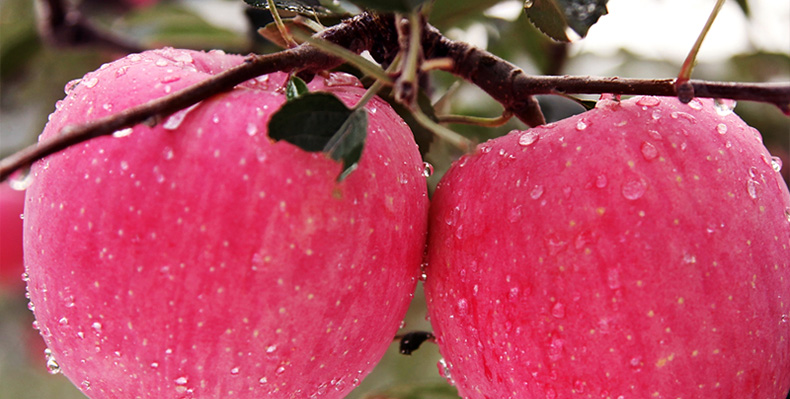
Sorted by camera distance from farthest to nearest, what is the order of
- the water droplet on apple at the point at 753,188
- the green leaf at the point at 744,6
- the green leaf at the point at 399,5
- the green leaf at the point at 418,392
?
the green leaf at the point at 744,6 < the green leaf at the point at 418,392 < the water droplet on apple at the point at 753,188 < the green leaf at the point at 399,5

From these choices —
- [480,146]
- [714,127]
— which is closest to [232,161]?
[480,146]

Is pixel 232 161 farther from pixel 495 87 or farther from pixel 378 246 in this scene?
pixel 495 87

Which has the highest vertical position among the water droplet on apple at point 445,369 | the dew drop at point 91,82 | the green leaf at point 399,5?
the green leaf at point 399,5

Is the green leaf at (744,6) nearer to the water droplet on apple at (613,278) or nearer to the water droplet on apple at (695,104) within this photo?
the water droplet on apple at (695,104)

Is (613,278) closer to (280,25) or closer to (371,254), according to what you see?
(371,254)

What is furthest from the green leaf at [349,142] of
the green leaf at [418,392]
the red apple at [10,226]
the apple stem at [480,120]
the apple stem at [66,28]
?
the red apple at [10,226]

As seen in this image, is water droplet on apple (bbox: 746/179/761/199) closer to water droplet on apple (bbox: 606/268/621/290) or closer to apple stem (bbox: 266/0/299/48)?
water droplet on apple (bbox: 606/268/621/290)
